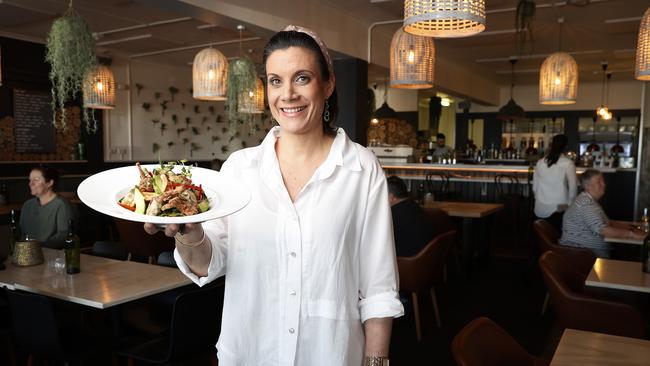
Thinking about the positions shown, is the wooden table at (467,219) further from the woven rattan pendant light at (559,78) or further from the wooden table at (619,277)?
the wooden table at (619,277)

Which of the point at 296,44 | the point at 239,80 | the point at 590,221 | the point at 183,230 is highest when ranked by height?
the point at 239,80

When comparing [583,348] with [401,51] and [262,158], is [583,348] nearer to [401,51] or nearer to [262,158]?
[262,158]

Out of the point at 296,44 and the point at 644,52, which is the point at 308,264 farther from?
the point at 644,52

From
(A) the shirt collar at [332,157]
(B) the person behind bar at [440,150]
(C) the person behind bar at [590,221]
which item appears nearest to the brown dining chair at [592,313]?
(C) the person behind bar at [590,221]

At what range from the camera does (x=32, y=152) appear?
27.3 ft

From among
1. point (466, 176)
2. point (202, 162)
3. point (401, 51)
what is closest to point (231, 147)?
point (202, 162)

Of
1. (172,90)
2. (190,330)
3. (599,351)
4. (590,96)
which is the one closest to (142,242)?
(190,330)

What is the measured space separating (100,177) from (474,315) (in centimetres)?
421

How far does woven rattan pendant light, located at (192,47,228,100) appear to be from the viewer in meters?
5.60

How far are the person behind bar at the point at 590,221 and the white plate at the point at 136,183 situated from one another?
3997 millimetres

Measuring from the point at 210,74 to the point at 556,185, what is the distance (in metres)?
4.41

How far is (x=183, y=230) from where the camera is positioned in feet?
4.40

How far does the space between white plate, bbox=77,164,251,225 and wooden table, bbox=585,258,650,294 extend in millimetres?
2354

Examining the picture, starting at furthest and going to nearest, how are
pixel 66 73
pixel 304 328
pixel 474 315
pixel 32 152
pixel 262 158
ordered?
pixel 32 152
pixel 474 315
pixel 66 73
pixel 262 158
pixel 304 328
